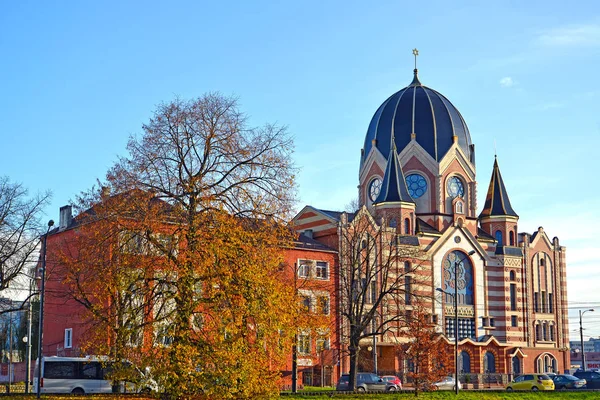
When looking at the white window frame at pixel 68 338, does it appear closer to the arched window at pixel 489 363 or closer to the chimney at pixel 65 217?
the chimney at pixel 65 217

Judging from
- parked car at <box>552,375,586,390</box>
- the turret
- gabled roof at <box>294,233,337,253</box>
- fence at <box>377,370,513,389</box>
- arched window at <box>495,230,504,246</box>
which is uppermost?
the turret

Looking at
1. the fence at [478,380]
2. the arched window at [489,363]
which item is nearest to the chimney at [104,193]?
the fence at [478,380]

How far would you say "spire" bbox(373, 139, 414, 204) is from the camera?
88.9 m

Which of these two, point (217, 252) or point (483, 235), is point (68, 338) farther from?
point (483, 235)

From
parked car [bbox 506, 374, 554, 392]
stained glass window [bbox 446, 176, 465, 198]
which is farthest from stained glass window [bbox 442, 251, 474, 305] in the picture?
parked car [bbox 506, 374, 554, 392]

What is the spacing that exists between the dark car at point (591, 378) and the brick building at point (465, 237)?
15012 mm

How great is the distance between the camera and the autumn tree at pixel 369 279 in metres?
58.5

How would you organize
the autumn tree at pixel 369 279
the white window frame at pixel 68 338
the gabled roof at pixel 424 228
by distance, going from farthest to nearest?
the gabled roof at pixel 424 228
the white window frame at pixel 68 338
the autumn tree at pixel 369 279

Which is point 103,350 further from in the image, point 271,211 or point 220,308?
point 271,211

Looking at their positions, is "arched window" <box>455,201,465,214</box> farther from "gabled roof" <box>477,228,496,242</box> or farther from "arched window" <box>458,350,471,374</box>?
"arched window" <box>458,350,471,374</box>

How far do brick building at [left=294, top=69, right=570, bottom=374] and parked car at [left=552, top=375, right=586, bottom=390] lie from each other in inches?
746

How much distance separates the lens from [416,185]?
318 ft

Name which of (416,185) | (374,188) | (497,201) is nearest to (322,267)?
(416,185)

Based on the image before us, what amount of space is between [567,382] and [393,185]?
98.2 feet
